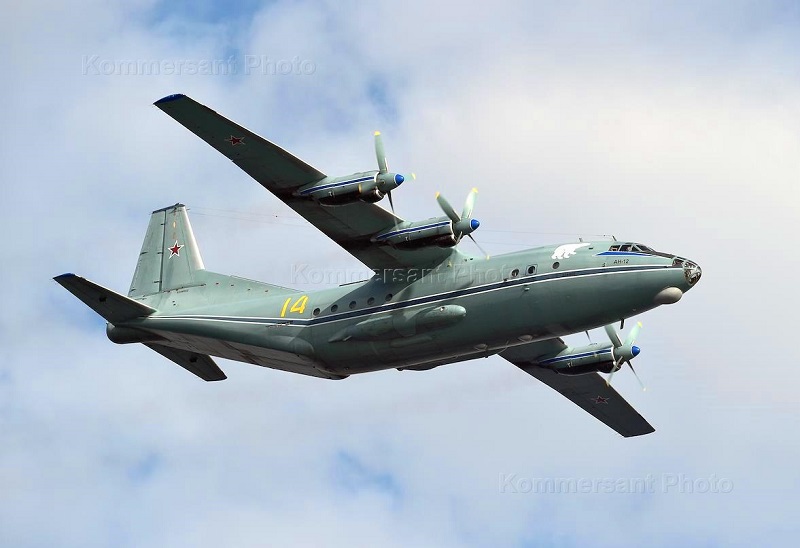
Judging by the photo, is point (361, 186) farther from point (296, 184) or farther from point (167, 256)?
point (167, 256)

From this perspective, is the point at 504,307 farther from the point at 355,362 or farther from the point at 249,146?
the point at 249,146

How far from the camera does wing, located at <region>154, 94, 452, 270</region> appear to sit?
33.3 meters

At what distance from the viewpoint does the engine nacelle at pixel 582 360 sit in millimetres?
39250

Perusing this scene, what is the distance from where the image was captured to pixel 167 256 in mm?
41094

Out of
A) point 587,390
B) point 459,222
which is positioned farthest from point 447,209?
point 587,390

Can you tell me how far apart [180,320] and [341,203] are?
7692mm

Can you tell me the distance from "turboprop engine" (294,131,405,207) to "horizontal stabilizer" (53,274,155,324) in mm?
7499

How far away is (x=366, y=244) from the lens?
35.6m

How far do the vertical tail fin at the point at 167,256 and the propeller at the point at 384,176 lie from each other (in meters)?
9.14

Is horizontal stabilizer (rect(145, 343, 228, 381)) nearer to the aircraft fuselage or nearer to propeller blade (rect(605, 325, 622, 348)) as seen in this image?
the aircraft fuselage

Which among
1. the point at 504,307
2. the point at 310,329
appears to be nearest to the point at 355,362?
the point at 310,329

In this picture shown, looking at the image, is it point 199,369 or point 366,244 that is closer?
point 366,244

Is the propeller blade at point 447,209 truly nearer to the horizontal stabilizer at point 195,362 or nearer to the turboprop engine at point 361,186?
the turboprop engine at point 361,186

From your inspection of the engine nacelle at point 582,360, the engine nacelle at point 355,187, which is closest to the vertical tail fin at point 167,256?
the engine nacelle at point 355,187
